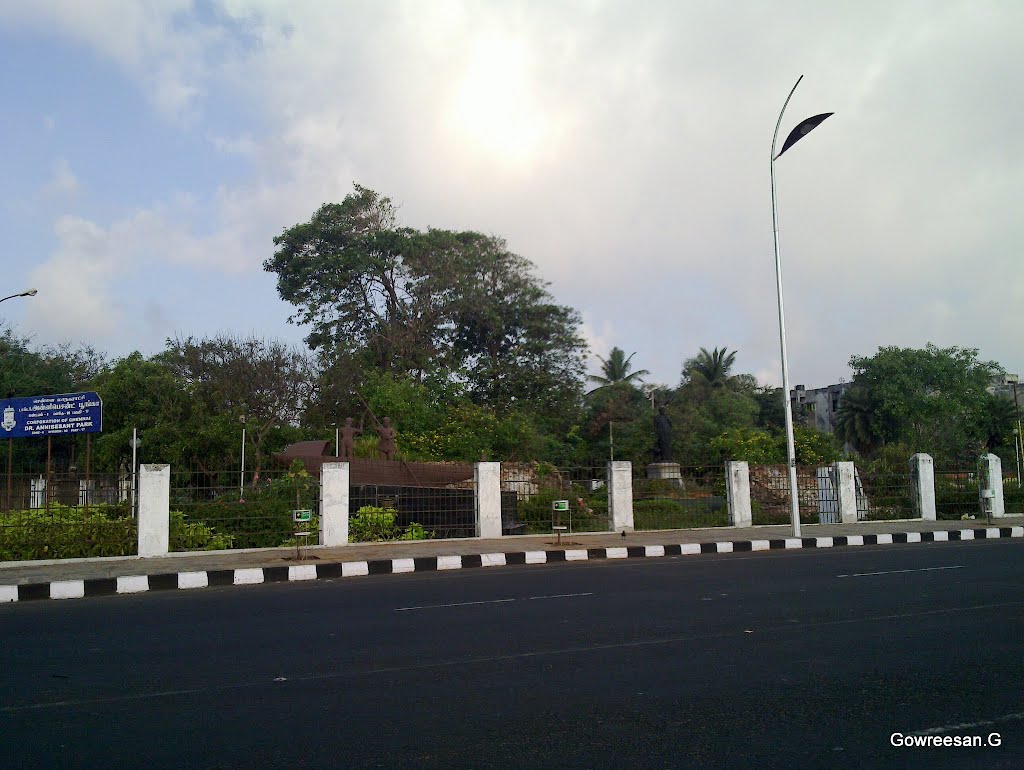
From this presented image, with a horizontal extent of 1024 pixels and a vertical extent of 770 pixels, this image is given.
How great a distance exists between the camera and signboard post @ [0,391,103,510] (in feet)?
51.6

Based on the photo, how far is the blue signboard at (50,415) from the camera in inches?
619

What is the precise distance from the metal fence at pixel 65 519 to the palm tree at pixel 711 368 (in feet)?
140

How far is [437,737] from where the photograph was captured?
4324mm

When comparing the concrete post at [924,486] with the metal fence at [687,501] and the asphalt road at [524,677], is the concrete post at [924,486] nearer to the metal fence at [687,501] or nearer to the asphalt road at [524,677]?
the metal fence at [687,501]

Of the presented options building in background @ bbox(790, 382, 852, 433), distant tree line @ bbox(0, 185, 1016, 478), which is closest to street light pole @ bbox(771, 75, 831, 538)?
distant tree line @ bbox(0, 185, 1016, 478)

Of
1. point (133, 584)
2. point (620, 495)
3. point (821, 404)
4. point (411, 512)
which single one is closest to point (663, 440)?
point (620, 495)

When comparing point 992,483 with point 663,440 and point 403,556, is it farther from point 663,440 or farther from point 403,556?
point 403,556

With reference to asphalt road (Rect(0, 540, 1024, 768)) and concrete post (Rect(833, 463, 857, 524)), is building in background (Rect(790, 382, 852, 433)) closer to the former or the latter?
concrete post (Rect(833, 463, 857, 524))

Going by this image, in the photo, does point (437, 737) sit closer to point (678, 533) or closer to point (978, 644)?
point (978, 644)

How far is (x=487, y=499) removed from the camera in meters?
16.0

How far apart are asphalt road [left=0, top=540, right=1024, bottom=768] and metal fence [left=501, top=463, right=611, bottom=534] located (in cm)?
730

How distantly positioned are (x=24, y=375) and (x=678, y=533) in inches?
1066

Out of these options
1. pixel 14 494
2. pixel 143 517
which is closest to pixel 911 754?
pixel 143 517

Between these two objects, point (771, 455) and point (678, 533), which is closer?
point (678, 533)
